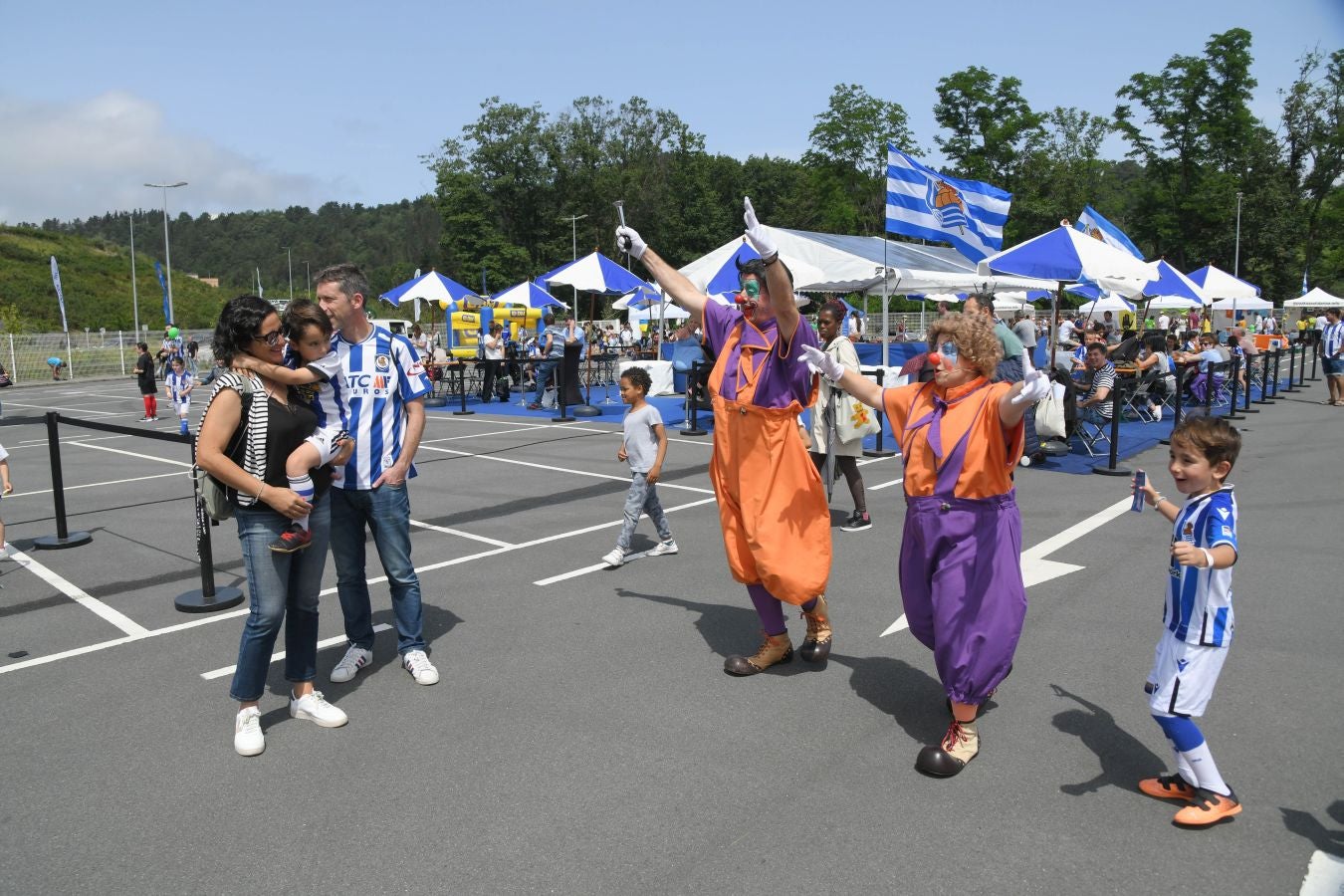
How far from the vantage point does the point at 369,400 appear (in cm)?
446

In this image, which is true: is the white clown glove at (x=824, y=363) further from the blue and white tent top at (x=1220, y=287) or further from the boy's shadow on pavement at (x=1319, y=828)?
the blue and white tent top at (x=1220, y=287)

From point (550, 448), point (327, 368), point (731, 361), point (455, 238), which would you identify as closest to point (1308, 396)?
point (550, 448)

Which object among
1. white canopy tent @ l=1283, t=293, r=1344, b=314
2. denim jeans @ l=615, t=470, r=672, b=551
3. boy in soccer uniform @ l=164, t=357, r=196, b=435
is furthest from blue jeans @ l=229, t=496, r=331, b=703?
white canopy tent @ l=1283, t=293, r=1344, b=314

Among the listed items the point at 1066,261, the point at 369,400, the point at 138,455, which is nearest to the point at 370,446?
the point at 369,400

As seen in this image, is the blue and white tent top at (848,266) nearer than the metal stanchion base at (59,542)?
No

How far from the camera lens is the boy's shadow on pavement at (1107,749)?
3.54 m

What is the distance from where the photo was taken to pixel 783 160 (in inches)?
3625

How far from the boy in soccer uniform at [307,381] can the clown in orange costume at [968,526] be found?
100 inches

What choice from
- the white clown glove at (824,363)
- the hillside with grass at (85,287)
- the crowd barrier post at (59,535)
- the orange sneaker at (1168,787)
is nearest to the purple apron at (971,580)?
the white clown glove at (824,363)

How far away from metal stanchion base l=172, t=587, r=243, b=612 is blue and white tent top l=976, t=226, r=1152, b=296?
9590mm

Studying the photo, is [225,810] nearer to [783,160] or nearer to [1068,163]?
[1068,163]

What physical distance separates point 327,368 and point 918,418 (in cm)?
269

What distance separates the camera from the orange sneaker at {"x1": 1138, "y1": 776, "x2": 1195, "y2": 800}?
11.1 ft

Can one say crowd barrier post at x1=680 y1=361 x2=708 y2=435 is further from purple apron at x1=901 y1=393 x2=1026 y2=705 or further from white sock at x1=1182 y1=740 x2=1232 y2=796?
white sock at x1=1182 y1=740 x2=1232 y2=796
